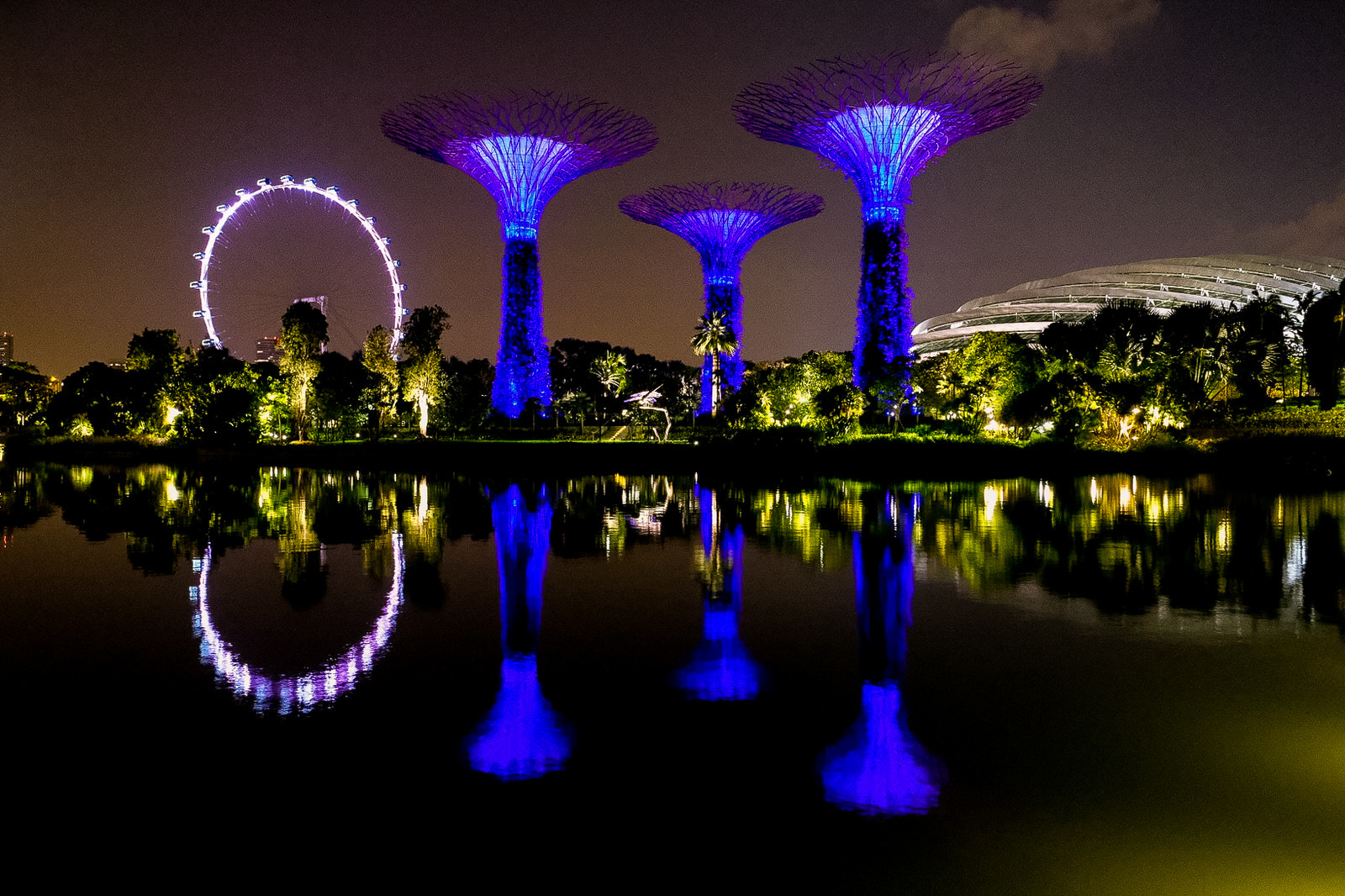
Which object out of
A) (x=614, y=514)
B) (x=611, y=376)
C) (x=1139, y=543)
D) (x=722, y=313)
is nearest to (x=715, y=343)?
(x=722, y=313)

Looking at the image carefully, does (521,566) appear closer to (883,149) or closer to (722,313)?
(883,149)

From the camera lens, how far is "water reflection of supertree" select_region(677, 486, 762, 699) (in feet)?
23.7

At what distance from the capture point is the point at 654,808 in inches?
199

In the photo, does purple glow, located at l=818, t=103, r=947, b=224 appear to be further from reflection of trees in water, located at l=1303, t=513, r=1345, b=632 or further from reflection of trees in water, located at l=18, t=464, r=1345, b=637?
reflection of trees in water, located at l=1303, t=513, r=1345, b=632

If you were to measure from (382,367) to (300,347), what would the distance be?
631 cm

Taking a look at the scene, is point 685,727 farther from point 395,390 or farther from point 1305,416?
point 395,390

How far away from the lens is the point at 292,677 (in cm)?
747

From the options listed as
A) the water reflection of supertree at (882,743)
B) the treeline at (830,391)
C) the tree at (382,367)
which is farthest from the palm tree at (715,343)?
the water reflection of supertree at (882,743)

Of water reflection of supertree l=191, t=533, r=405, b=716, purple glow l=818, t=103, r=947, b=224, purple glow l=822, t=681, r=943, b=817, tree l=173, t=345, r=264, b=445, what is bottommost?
purple glow l=822, t=681, r=943, b=817

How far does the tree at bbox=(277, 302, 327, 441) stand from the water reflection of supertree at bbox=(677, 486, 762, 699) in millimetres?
42017

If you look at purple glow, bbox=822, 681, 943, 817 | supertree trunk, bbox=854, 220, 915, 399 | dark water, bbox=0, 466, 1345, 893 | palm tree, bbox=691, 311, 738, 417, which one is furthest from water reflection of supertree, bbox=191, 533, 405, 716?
palm tree, bbox=691, 311, 738, 417

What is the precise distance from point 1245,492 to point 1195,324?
39.4 meters

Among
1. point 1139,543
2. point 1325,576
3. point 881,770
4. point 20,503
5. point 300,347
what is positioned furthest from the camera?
point 300,347

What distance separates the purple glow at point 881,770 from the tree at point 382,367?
167 feet
